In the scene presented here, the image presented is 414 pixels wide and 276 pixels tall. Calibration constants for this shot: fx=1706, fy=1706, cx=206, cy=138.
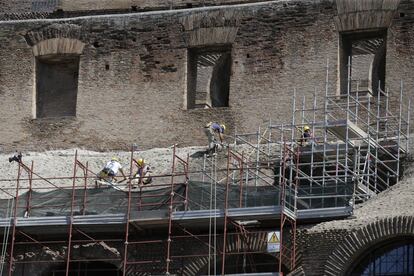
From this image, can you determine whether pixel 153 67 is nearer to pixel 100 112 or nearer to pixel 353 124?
pixel 100 112

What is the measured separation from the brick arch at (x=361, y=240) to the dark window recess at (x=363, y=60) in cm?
472

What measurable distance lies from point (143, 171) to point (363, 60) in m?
6.43

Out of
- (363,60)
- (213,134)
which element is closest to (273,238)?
(213,134)

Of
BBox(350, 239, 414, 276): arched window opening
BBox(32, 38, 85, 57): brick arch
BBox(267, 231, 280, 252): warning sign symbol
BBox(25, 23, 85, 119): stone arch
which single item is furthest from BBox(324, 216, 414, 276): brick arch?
BBox(32, 38, 85, 57): brick arch

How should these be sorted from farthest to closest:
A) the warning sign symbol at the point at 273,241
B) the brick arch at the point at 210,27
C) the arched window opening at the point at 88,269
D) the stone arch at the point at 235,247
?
the brick arch at the point at 210,27 < the arched window opening at the point at 88,269 < the stone arch at the point at 235,247 < the warning sign symbol at the point at 273,241

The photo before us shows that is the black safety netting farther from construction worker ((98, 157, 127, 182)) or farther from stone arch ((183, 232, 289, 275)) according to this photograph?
construction worker ((98, 157, 127, 182))

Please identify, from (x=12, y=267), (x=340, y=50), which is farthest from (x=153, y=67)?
(x=12, y=267)

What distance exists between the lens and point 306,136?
100ft

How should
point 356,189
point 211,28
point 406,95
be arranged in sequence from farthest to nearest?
point 211,28, point 406,95, point 356,189

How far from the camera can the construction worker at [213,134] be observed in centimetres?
3166

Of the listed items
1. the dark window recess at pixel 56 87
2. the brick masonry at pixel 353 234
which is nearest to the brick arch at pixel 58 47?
the dark window recess at pixel 56 87

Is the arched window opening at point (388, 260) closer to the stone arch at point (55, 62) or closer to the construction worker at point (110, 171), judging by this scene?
the construction worker at point (110, 171)

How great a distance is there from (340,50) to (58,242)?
6760 millimetres

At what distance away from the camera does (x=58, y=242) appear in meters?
29.6
